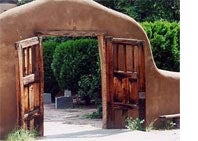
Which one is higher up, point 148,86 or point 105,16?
point 105,16

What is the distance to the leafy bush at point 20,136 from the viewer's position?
21.1 ft

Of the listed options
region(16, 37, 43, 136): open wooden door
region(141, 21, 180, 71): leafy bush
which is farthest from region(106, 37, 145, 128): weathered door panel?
region(16, 37, 43, 136): open wooden door

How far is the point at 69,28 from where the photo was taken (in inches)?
282

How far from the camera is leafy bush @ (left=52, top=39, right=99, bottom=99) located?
10742 mm

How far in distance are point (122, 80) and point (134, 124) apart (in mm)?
728

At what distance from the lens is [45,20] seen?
22.8ft

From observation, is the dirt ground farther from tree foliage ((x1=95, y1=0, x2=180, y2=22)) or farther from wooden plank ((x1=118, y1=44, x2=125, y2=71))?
tree foliage ((x1=95, y1=0, x2=180, y2=22))

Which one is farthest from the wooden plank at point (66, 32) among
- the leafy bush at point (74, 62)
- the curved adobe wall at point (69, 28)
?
the leafy bush at point (74, 62)

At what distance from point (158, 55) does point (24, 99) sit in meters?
2.70

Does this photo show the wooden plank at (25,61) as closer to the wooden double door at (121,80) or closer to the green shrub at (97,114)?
the wooden double door at (121,80)

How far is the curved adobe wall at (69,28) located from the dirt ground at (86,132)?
1.95 ft

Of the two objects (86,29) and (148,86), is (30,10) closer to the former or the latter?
(86,29)

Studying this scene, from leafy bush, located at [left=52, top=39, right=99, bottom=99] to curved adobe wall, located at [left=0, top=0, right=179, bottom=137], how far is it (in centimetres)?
286
